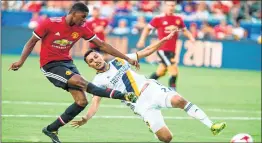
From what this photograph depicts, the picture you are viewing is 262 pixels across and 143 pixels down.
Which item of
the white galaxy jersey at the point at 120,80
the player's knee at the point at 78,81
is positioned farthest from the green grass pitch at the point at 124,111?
the white galaxy jersey at the point at 120,80

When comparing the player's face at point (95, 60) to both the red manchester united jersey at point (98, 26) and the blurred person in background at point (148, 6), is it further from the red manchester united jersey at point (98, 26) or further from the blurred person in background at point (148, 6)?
the blurred person in background at point (148, 6)

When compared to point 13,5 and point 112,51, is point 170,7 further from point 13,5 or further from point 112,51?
point 13,5

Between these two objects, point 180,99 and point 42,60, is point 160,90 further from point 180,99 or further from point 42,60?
point 42,60

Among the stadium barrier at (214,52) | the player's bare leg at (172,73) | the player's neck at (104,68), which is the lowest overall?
the stadium barrier at (214,52)

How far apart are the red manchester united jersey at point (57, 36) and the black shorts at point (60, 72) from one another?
0.09 m

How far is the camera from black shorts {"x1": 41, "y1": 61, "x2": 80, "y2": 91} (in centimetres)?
1348

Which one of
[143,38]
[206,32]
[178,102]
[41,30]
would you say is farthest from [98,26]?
[178,102]

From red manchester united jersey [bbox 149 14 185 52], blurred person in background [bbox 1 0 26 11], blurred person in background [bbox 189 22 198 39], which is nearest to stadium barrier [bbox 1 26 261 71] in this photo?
blurred person in background [bbox 189 22 198 39]

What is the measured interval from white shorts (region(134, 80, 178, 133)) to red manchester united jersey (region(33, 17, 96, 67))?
170 cm

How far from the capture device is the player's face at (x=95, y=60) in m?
12.7

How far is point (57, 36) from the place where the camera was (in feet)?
43.9

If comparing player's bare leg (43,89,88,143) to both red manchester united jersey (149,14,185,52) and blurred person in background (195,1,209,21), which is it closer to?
red manchester united jersey (149,14,185,52)

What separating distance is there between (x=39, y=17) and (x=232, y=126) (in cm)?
1944

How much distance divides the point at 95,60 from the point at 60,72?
997 mm
